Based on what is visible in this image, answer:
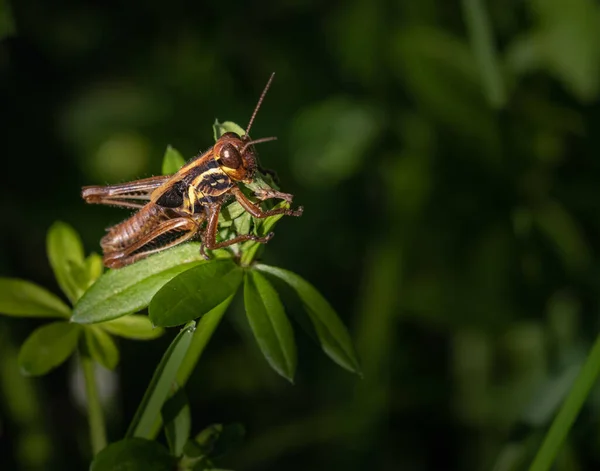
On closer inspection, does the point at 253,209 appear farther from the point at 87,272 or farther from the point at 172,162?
the point at 87,272

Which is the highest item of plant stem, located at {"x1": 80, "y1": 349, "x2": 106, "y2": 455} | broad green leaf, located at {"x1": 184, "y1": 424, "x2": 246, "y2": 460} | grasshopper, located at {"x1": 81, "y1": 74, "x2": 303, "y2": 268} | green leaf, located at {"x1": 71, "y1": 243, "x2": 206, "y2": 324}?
grasshopper, located at {"x1": 81, "y1": 74, "x2": 303, "y2": 268}

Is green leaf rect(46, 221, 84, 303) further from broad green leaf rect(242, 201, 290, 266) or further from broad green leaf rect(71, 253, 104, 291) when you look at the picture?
broad green leaf rect(242, 201, 290, 266)

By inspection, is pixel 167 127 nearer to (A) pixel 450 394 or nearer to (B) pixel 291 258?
(B) pixel 291 258

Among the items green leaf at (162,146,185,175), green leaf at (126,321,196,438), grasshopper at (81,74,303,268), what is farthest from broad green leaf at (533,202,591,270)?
green leaf at (126,321,196,438)

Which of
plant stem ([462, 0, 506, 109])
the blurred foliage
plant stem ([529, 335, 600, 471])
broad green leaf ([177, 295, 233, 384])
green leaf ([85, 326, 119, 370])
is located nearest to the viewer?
broad green leaf ([177, 295, 233, 384])

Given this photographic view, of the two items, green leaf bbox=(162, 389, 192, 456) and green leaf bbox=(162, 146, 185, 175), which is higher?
green leaf bbox=(162, 146, 185, 175)

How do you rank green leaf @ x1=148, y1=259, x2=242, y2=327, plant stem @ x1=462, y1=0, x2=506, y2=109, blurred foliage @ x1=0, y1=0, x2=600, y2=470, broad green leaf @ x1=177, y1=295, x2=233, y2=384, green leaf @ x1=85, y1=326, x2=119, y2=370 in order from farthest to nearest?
blurred foliage @ x1=0, y1=0, x2=600, y2=470, plant stem @ x1=462, y1=0, x2=506, y2=109, green leaf @ x1=85, y1=326, x2=119, y2=370, broad green leaf @ x1=177, y1=295, x2=233, y2=384, green leaf @ x1=148, y1=259, x2=242, y2=327
